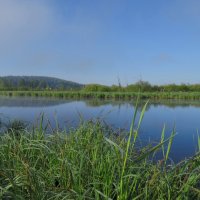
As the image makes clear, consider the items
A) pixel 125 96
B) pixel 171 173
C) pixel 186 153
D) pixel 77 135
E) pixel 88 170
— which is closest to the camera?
pixel 171 173

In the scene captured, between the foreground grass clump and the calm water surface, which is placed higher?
the foreground grass clump

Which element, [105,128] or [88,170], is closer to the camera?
[88,170]

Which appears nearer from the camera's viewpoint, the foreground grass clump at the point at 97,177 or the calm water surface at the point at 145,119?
the foreground grass clump at the point at 97,177

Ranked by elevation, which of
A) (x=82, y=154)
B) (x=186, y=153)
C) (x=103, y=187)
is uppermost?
(x=82, y=154)

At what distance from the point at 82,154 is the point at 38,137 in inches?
45.9

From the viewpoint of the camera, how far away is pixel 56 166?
2.89m

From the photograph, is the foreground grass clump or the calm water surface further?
the calm water surface

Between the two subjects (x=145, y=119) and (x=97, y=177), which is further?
(x=145, y=119)

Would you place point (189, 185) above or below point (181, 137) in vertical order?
above

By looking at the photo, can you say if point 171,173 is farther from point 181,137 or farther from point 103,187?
point 181,137

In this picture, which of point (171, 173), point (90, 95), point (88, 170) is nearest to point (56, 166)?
point (88, 170)

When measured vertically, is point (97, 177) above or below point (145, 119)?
above

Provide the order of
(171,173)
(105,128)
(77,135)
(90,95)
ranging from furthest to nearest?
(90,95)
(105,128)
(77,135)
(171,173)

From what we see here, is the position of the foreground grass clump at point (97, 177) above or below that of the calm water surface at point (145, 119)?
above
